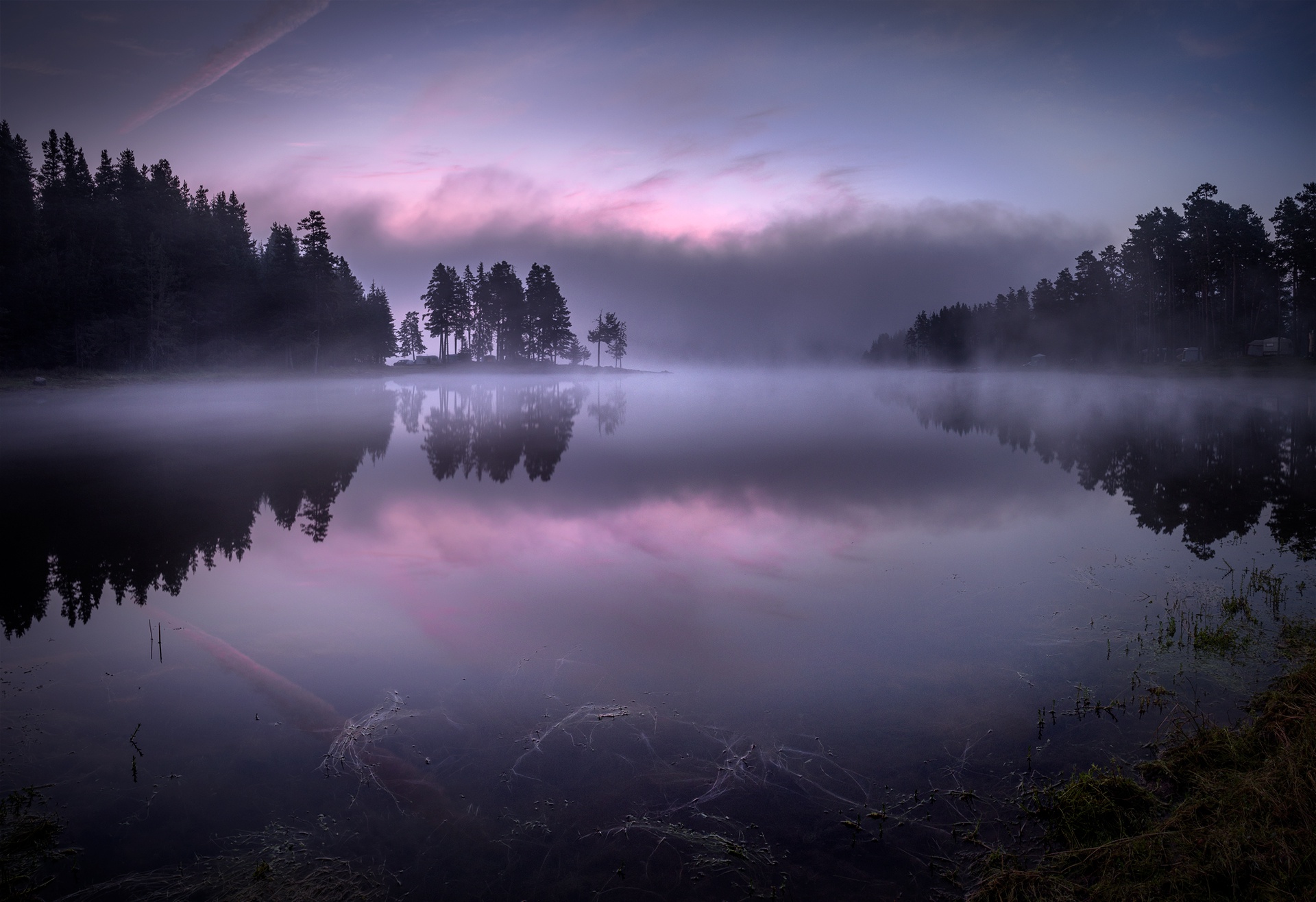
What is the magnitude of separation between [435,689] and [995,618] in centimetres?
859

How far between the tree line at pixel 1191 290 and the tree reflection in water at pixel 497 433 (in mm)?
76342

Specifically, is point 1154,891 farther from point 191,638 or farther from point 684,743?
point 191,638

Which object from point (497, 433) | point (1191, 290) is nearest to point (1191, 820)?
point (497, 433)

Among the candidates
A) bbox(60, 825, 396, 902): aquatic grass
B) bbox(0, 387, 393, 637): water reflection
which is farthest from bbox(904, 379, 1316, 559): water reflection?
bbox(0, 387, 393, 637): water reflection

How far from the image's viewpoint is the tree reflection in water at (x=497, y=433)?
25.5 metres

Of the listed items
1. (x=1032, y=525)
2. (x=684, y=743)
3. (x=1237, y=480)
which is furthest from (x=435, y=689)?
(x=1237, y=480)

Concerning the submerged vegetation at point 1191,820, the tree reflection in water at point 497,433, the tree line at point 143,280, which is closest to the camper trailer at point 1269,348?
the tree reflection in water at point 497,433

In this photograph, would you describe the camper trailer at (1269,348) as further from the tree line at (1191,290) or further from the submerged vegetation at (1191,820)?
the submerged vegetation at (1191,820)

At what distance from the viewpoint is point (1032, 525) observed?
16.8m

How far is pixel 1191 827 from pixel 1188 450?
96.8 feet

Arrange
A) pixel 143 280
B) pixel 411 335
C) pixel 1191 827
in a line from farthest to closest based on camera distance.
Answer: pixel 411 335
pixel 143 280
pixel 1191 827

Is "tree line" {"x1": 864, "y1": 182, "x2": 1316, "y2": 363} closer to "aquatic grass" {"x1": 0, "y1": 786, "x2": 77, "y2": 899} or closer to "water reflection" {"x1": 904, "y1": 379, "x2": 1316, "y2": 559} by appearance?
"water reflection" {"x1": 904, "y1": 379, "x2": 1316, "y2": 559}

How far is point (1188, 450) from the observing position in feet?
92.4

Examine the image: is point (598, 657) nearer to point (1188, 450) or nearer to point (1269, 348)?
point (1188, 450)
